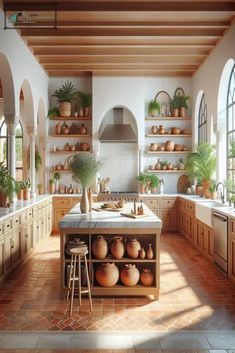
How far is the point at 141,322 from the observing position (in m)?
3.68

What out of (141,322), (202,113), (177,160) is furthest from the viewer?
A: (177,160)

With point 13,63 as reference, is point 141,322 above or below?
below

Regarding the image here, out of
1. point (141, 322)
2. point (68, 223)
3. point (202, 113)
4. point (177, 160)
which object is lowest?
point (141, 322)

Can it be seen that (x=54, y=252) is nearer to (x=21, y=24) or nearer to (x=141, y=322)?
(x=141, y=322)

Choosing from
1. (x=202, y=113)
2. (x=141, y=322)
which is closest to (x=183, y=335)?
(x=141, y=322)

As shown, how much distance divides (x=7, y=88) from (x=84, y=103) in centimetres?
344

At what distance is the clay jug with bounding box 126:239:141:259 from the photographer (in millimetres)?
4336

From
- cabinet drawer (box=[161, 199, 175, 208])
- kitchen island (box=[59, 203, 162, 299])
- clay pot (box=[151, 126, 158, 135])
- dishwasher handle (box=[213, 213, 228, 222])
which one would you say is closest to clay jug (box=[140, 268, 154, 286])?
kitchen island (box=[59, 203, 162, 299])

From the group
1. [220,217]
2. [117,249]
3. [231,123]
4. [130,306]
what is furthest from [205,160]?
[130,306]

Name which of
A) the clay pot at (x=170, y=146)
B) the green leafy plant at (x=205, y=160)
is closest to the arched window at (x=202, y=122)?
the clay pot at (x=170, y=146)

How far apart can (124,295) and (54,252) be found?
277 centimetres

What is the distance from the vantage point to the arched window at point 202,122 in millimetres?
8821

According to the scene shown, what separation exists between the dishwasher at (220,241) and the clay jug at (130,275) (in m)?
1.58

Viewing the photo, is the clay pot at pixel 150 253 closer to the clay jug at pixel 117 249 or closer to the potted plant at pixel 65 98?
→ the clay jug at pixel 117 249
